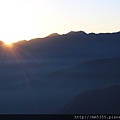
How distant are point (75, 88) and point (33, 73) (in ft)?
147

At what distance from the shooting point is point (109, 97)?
327 ft

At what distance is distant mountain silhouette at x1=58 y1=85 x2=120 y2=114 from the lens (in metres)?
91.4

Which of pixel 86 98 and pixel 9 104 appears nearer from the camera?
pixel 86 98

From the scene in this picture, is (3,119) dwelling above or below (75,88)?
above

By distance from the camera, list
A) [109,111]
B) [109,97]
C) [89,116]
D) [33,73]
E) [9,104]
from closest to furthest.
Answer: [89,116] < [109,111] < [109,97] < [9,104] < [33,73]

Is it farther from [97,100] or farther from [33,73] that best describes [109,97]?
[33,73]

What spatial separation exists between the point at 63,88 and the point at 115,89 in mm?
45659

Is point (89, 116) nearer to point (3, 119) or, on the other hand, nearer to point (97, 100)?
point (3, 119)

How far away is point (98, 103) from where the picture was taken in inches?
3907

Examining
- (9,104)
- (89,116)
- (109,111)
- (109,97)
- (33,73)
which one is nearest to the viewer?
(89,116)

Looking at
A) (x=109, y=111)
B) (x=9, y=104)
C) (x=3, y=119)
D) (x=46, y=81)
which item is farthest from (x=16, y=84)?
(x=3, y=119)

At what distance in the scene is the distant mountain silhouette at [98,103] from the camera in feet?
300

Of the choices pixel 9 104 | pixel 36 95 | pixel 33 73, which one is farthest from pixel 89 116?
pixel 33 73

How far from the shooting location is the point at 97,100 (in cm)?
10056
